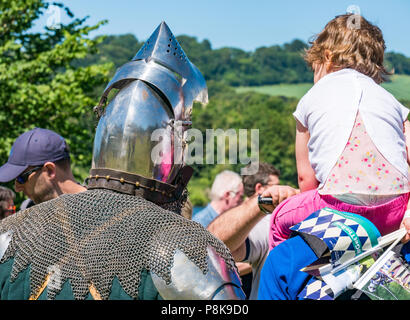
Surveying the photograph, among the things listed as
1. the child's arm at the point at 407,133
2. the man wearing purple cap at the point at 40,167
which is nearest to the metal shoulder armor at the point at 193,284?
the child's arm at the point at 407,133

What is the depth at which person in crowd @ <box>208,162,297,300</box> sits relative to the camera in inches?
134

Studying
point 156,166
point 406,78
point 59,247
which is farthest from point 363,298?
point 406,78

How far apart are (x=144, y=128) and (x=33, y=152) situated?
1.73 metres

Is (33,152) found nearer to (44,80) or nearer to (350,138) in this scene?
(350,138)

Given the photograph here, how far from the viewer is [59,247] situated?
2.30 m

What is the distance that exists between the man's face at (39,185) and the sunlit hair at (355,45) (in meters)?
2.09

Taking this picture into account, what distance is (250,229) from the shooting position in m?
3.48

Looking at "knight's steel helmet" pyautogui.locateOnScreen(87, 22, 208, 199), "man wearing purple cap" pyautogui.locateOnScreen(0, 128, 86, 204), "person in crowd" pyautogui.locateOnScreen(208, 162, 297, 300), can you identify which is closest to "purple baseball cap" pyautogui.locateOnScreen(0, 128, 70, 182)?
"man wearing purple cap" pyautogui.locateOnScreen(0, 128, 86, 204)

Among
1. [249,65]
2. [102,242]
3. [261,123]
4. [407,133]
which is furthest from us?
[249,65]

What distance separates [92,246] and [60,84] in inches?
401

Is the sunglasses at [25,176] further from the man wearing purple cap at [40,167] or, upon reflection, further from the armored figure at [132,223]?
the armored figure at [132,223]

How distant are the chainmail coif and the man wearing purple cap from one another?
1531 millimetres

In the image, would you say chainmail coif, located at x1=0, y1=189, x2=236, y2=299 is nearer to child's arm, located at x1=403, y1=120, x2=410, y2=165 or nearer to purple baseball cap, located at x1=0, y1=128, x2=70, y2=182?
child's arm, located at x1=403, y1=120, x2=410, y2=165

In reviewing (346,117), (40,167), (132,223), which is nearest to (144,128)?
(132,223)
